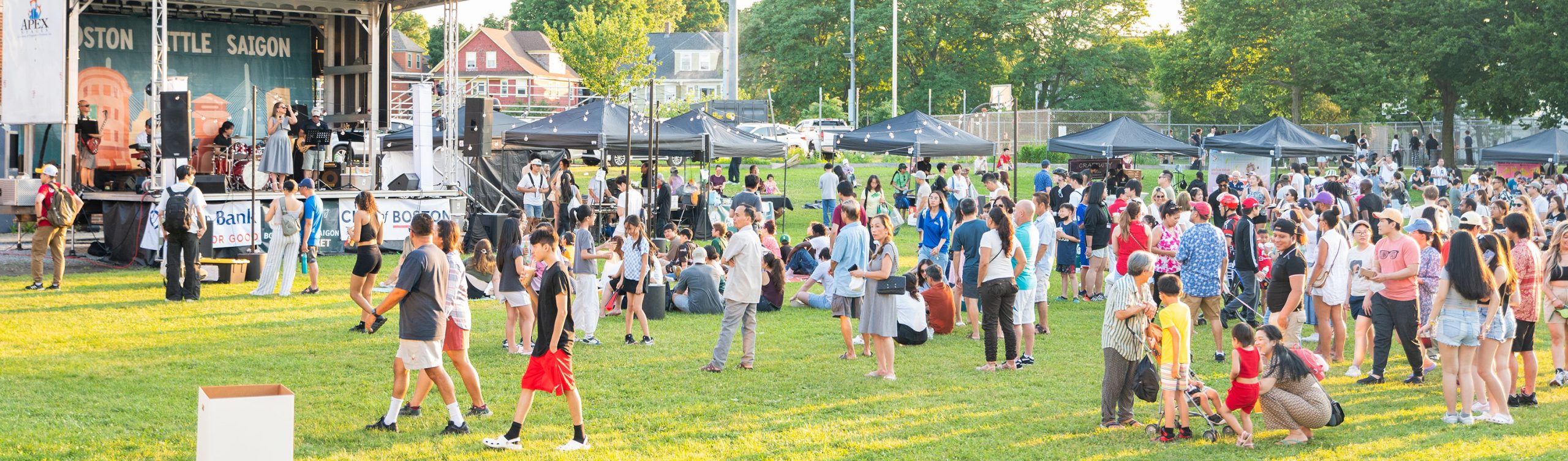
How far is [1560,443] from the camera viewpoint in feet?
23.4

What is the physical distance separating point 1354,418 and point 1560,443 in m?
1.10

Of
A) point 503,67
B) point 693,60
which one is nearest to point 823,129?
point 503,67

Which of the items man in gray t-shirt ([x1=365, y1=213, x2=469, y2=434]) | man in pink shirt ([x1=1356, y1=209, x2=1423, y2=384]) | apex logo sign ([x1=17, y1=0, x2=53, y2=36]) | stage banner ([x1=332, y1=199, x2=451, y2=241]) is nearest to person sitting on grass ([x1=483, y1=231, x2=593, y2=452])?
man in gray t-shirt ([x1=365, y1=213, x2=469, y2=434])

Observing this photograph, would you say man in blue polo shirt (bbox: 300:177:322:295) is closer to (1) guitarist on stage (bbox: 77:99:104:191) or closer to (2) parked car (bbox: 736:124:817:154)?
(1) guitarist on stage (bbox: 77:99:104:191)

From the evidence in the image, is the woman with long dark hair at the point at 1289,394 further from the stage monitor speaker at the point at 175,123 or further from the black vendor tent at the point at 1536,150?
the black vendor tent at the point at 1536,150

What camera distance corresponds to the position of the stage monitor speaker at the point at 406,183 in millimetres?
18844

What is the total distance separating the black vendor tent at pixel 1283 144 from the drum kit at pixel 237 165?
60.5ft

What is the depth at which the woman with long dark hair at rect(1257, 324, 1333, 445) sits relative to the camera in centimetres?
689

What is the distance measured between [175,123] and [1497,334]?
1410cm

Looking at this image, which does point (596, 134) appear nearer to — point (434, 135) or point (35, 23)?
point (434, 135)

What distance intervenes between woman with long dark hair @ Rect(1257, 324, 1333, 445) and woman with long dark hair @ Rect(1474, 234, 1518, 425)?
48.8 inches

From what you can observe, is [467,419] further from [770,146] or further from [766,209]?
[770,146]

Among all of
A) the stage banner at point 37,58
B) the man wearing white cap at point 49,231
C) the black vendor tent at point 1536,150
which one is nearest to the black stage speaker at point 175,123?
the man wearing white cap at point 49,231

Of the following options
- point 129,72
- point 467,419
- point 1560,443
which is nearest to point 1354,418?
point 1560,443
